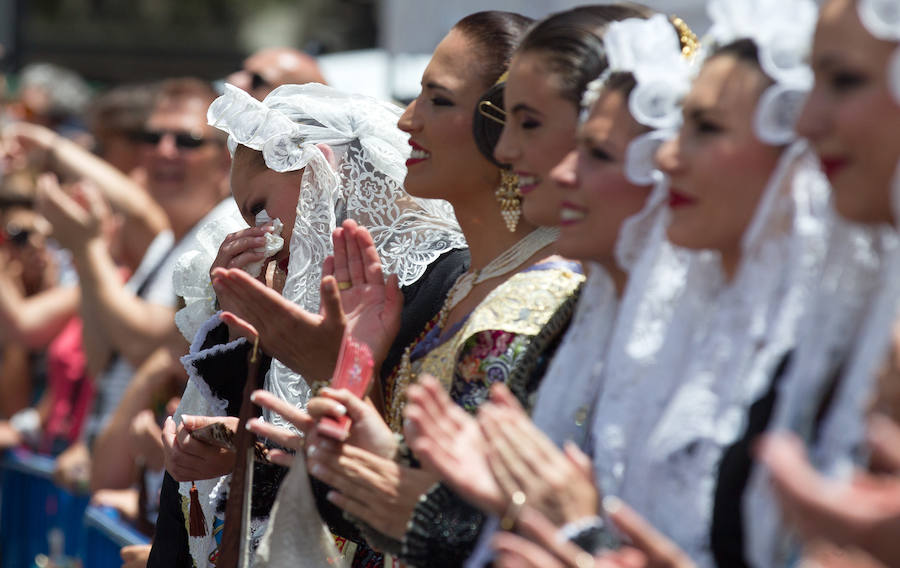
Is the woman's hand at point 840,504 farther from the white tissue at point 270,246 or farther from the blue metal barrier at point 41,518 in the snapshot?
the blue metal barrier at point 41,518

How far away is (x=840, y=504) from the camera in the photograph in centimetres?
140

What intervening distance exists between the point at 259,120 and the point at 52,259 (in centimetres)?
421

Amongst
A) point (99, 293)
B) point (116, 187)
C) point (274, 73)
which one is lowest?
point (99, 293)

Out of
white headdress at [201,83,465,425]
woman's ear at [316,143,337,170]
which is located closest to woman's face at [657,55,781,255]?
white headdress at [201,83,465,425]

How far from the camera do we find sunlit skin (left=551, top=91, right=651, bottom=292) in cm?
207

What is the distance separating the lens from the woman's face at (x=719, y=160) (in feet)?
5.93

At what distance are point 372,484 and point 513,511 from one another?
47 centimetres

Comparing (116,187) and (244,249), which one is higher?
(244,249)

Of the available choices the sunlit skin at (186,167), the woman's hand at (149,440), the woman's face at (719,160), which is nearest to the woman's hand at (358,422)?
the woman's face at (719,160)

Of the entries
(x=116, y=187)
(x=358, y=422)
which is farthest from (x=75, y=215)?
(x=358, y=422)

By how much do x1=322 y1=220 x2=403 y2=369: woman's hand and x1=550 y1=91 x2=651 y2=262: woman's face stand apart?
2.26 feet

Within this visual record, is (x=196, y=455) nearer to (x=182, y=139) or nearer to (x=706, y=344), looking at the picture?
(x=706, y=344)

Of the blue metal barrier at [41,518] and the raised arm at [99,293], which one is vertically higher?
the raised arm at [99,293]

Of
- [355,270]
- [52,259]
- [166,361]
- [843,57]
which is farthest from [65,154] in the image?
[843,57]
